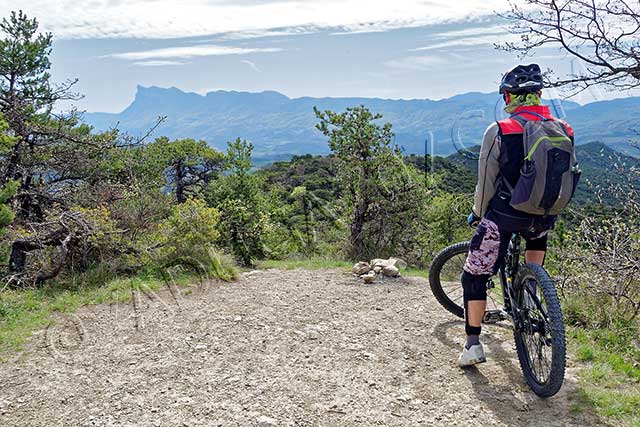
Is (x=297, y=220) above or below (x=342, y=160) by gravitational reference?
below

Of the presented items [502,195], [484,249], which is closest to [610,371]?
[484,249]

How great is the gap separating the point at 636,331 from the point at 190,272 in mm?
5630

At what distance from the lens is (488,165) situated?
11.4 ft

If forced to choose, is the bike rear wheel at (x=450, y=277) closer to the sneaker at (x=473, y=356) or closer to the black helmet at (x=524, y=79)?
the sneaker at (x=473, y=356)

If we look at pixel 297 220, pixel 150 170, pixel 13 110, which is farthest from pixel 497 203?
pixel 150 170

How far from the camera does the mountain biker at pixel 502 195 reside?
3393mm

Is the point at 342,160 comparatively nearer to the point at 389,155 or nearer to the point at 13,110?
the point at 389,155

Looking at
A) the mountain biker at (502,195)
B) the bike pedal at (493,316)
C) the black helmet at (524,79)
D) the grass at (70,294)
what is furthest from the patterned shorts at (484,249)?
the grass at (70,294)

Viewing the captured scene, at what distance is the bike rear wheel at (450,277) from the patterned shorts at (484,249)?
85cm

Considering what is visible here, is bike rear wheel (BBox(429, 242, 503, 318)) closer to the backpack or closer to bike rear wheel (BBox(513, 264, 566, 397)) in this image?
bike rear wheel (BBox(513, 264, 566, 397))

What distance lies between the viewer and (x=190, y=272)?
719 centimetres

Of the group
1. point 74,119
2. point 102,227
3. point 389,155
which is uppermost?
point 74,119

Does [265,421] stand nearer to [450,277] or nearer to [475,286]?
[475,286]

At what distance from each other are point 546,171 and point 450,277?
245cm
